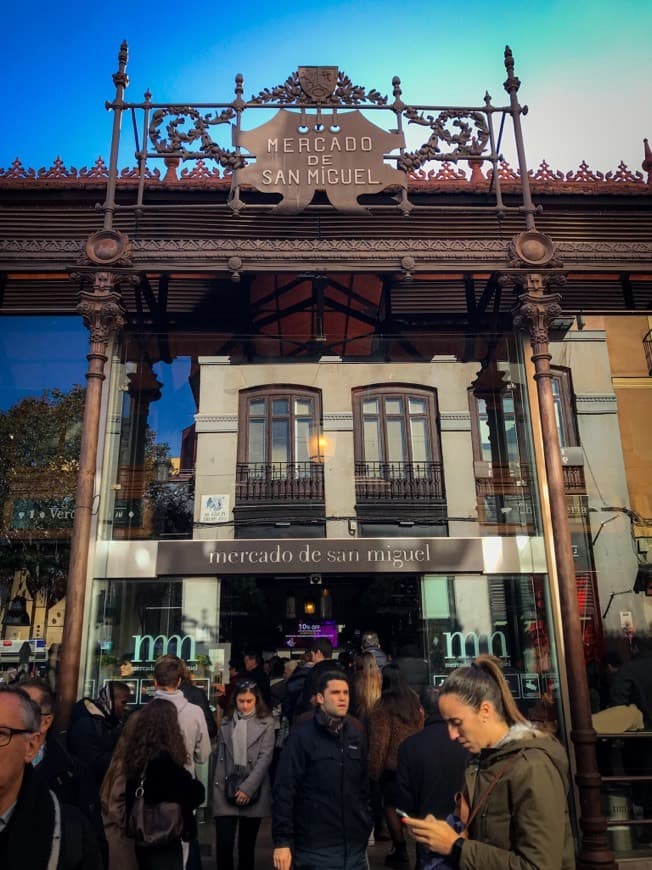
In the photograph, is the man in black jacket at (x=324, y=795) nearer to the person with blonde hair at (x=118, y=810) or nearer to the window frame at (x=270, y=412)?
the person with blonde hair at (x=118, y=810)

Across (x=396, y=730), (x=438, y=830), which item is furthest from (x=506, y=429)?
(x=438, y=830)

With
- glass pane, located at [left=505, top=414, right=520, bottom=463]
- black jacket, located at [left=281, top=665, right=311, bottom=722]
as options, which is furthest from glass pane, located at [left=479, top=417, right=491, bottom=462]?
black jacket, located at [left=281, top=665, right=311, bottom=722]

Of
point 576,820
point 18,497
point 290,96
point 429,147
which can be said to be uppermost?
point 290,96

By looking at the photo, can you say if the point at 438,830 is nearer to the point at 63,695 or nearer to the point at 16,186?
the point at 63,695

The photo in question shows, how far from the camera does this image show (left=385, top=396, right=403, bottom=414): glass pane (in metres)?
9.22

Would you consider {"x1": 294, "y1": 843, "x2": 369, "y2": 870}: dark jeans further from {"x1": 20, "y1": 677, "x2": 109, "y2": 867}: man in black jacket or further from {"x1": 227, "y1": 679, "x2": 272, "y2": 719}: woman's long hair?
{"x1": 227, "y1": 679, "x2": 272, "y2": 719}: woman's long hair

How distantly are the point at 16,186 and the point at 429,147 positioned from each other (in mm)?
5170

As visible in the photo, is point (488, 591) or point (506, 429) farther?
point (506, 429)

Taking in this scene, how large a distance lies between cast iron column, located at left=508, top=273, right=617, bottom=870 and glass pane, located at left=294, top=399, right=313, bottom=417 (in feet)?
9.46

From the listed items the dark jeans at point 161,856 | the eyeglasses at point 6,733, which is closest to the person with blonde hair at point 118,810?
the dark jeans at point 161,856

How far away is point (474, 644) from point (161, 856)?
5.00 meters

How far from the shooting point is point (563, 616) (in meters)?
7.06

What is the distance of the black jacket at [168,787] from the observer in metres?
3.80

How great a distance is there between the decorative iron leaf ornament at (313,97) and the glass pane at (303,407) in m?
3.75
